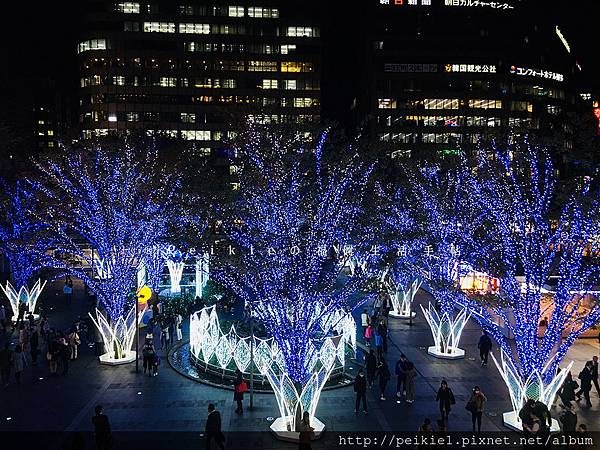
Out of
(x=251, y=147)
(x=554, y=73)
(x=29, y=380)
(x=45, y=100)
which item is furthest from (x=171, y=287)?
(x=45, y=100)

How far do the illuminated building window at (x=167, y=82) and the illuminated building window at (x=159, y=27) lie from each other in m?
7.43

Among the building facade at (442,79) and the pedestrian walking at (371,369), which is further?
the building facade at (442,79)

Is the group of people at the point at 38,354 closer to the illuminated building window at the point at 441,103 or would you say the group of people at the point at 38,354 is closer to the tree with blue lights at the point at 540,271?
the tree with blue lights at the point at 540,271

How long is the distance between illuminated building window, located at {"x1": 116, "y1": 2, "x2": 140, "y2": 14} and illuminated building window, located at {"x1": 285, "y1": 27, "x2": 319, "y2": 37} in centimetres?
2399

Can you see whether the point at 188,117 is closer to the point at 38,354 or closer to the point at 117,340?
the point at 38,354

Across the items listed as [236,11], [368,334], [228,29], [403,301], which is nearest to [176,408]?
[368,334]

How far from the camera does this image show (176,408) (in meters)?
15.3

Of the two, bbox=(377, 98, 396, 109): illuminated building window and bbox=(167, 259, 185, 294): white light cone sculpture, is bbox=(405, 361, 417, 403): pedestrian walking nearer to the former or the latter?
bbox=(167, 259, 185, 294): white light cone sculpture

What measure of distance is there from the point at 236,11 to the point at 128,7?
16948 millimetres

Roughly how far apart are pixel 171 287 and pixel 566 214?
92.4ft

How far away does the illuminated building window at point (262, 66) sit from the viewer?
89188 millimetres

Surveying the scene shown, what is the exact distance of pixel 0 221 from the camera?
101ft

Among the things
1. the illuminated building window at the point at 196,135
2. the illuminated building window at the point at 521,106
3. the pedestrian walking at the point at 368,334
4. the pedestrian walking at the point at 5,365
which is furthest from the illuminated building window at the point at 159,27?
the pedestrian walking at the point at 5,365

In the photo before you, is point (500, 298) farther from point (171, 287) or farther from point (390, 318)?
point (171, 287)
